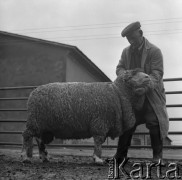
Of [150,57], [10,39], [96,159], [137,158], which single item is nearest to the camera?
[96,159]

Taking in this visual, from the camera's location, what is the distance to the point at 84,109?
5062 millimetres

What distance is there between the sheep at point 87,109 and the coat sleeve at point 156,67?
0.72 feet

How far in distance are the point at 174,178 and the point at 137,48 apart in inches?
83.8

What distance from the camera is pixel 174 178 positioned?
3920mm

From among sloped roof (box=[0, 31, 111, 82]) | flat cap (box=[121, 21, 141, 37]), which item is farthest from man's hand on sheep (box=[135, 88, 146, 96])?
sloped roof (box=[0, 31, 111, 82])

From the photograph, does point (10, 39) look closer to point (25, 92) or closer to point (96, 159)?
point (25, 92)

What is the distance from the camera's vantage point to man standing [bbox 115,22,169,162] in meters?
5.14

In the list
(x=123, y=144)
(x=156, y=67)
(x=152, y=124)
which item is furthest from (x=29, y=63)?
(x=152, y=124)

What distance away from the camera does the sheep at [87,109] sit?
198 inches

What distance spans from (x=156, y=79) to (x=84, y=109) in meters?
1.07

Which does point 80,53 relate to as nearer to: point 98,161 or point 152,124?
point 152,124

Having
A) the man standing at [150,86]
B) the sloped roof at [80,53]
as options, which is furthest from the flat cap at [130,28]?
the sloped roof at [80,53]

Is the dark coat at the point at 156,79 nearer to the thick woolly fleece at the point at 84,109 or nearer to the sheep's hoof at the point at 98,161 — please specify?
the thick woolly fleece at the point at 84,109

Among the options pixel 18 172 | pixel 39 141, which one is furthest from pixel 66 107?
pixel 18 172
